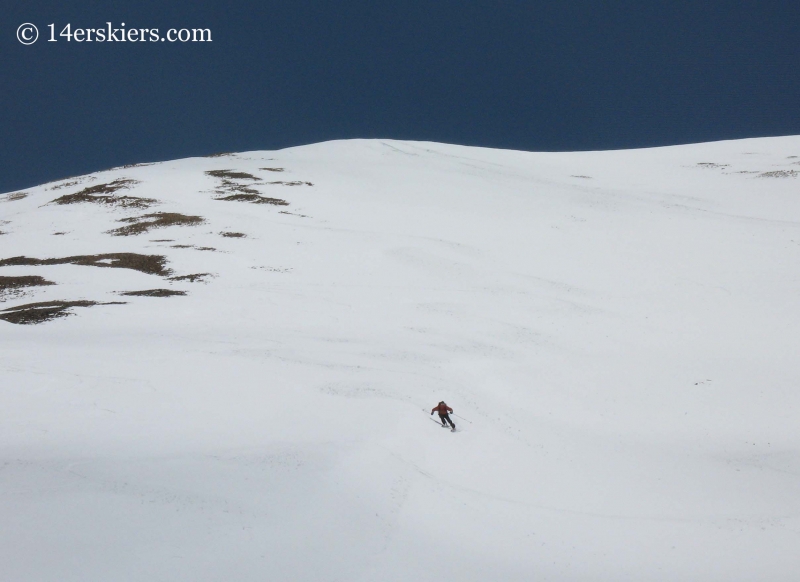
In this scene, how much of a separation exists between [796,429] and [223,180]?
57.6 m

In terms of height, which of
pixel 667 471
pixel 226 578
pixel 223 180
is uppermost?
pixel 223 180

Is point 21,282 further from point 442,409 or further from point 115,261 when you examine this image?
point 442,409

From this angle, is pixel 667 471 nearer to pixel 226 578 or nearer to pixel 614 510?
pixel 614 510

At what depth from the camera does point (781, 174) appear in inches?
2409

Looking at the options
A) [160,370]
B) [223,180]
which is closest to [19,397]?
[160,370]

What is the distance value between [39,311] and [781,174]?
72.8m

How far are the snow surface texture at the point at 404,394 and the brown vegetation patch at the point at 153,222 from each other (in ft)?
2.19

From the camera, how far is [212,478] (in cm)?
1517

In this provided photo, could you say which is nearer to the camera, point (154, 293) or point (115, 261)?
point (154, 293)

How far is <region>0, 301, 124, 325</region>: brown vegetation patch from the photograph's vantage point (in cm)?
2817

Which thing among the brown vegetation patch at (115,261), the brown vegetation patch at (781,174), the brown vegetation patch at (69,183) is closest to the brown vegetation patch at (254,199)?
the brown vegetation patch at (115,261)

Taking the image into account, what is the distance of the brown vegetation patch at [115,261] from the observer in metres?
38.8

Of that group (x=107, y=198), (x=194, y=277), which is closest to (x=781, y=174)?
(x=194, y=277)

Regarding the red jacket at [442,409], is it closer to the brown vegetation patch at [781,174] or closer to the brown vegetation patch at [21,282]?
the brown vegetation patch at [21,282]
